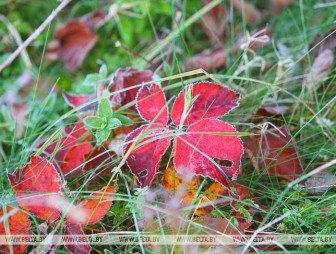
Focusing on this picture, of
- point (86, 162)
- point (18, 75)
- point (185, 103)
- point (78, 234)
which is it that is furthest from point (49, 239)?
point (18, 75)

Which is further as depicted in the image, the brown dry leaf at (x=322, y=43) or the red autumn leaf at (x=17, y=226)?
the brown dry leaf at (x=322, y=43)

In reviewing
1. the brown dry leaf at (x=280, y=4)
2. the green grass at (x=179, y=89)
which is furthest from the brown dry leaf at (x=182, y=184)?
the brown dry leaf at (x=280, y=4)

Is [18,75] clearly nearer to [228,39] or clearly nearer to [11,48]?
[11,48]

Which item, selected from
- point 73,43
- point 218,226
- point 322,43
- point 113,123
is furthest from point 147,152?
point 73,43

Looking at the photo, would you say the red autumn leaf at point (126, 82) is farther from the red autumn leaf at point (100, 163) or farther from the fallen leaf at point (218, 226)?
the fallen leaf at point (218, 226)

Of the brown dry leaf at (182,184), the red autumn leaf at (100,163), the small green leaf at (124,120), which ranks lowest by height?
the brown dry leaf at (182,184)

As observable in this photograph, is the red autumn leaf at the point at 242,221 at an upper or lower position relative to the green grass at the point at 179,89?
lower

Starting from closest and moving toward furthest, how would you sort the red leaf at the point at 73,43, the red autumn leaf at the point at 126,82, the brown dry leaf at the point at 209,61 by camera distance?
the red autumn leaf at the point at 126,82 → the brown dry leaf at the point at 209,61 → the red leaf at the point at 73,43

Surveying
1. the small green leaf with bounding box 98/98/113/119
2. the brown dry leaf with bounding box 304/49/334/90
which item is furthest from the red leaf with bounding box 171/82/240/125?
the brown dry leaf with bounding box 304/49/334/90

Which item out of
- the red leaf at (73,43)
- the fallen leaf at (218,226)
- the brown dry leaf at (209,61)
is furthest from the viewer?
the red leaf at (73,43)
